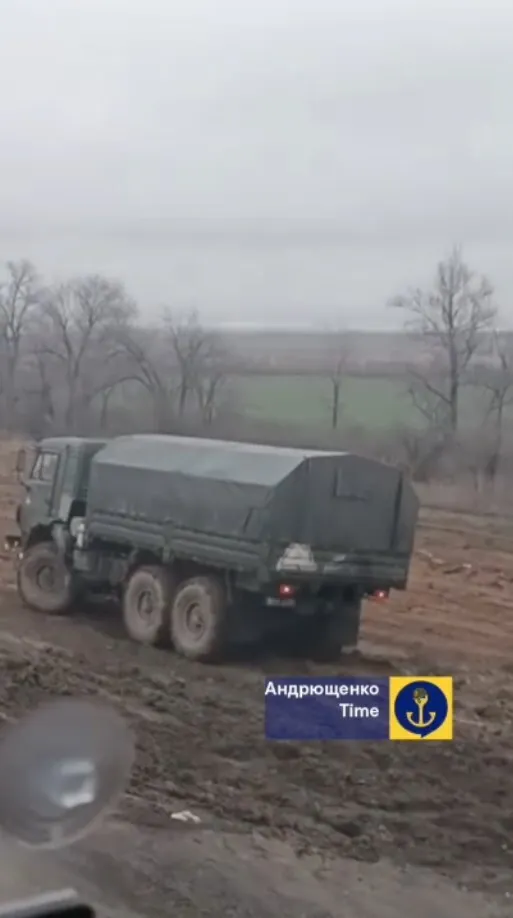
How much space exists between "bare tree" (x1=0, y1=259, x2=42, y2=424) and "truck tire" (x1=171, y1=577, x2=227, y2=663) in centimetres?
110

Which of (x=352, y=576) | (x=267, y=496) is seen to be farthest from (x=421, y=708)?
(x=267, y=496)

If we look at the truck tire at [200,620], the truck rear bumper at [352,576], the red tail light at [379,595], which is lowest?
the truck tire at [200,620]

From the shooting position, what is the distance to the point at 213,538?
5691 millimetres

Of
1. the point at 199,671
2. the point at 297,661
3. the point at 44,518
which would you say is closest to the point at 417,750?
the point at 297,661

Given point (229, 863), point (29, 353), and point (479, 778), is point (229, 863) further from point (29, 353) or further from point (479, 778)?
point (29, 353)

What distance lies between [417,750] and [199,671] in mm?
1055

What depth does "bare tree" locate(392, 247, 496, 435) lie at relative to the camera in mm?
5398

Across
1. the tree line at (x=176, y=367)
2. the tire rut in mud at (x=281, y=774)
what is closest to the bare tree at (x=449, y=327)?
the tree line at (x=176, y=367)

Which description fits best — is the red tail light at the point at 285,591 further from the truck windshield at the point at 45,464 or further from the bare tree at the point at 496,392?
the truck windshield at the point at 45,464

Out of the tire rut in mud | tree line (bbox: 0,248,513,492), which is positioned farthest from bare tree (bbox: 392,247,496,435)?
the tire rut in mud

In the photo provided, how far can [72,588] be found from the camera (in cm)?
609

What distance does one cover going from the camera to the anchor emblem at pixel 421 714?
17.2ft

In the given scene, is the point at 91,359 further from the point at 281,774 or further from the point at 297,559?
the point at 281,774

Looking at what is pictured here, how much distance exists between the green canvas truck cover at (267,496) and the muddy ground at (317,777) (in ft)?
0.68
